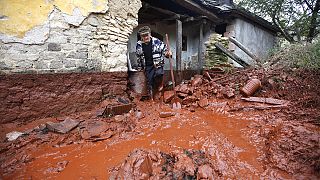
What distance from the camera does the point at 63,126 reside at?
316 centimetres

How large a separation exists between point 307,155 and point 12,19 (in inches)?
168

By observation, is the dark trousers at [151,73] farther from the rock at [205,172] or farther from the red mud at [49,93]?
the rock at [205,172]

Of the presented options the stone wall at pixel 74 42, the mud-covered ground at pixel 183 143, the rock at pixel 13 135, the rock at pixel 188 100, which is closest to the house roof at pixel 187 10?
the stone wall at pixel 74 42

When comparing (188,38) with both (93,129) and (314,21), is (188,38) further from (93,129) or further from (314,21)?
(93,129)

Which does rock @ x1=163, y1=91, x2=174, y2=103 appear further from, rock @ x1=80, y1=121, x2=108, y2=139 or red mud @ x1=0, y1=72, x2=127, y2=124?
rock @ x1=80, y1=121, x2=108, y2=139

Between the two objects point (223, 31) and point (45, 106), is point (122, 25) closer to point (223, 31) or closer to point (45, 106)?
point (45, 106)

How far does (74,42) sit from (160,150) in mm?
2475

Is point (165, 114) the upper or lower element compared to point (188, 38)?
lower

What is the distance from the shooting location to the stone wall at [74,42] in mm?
3166

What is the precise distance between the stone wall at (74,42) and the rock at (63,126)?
36.2 inches

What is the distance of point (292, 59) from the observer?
544 cm

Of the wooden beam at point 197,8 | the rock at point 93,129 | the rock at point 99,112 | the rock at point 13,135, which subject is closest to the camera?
the rock at point 13,135

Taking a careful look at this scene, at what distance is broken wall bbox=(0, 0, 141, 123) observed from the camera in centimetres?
309

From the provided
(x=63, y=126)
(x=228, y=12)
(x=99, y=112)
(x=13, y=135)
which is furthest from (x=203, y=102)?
(x=228, y=12)
